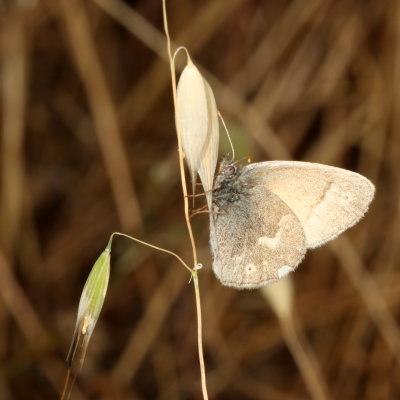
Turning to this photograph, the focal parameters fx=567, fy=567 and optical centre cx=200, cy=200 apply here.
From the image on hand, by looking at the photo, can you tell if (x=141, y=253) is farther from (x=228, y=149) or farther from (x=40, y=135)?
(x=40, y=135)

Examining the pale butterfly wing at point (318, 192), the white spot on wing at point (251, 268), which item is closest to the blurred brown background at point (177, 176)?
the pale butterfly wing at point (318, 192)

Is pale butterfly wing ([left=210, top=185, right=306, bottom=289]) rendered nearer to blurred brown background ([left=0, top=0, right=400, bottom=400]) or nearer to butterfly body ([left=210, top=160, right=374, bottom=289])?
butterfly body ([left=210, top=160, right=374, bottom=289])

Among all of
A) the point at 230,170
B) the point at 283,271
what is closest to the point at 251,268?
the point at 283,271

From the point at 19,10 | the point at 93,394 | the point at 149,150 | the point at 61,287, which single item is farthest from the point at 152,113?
the point at 93,394

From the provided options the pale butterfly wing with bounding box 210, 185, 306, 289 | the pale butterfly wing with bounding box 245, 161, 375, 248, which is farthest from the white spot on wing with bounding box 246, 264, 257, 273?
the pale butterfly wing with bounding box 245, 161, 375, 248

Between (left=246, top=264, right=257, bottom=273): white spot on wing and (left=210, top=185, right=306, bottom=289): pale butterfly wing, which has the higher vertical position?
(left=210, top=185, right=306, bottom=289): pale butterfly wing
